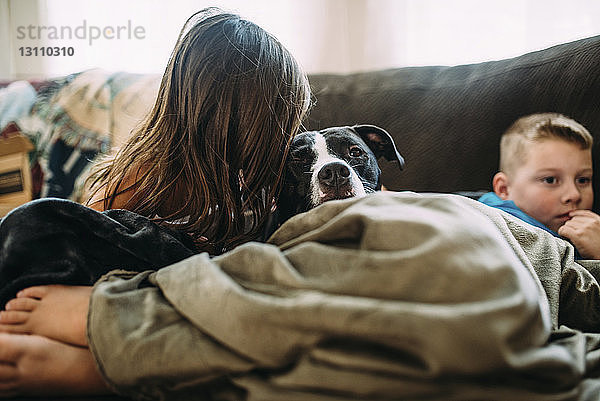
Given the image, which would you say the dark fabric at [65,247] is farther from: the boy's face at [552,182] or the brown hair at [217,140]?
the boy's face at [552,182]

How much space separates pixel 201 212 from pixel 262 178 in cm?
14

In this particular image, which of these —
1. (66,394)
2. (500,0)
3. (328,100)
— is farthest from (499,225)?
(500,0)

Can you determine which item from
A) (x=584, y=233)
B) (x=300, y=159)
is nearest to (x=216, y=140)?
(x=300, y=159)

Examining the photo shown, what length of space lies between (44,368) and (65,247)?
19 cm

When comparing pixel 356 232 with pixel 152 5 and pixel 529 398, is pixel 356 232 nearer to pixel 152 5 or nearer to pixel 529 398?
pixel 529 398

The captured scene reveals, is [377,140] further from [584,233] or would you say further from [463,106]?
[584,233]

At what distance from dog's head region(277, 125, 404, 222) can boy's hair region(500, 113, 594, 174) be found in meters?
0.37

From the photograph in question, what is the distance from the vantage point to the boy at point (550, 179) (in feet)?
4.10

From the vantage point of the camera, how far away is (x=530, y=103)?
4.50 feet

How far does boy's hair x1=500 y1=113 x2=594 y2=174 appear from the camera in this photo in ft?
4.21

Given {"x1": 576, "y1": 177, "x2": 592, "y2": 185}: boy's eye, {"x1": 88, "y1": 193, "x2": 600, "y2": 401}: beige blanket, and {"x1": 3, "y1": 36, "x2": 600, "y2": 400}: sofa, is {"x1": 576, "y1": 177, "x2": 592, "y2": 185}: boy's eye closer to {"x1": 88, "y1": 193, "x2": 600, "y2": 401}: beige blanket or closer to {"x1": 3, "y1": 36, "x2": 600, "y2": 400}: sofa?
{"x1": 3, "y1": 36, "x2": 600, "y2": 400}: sofa

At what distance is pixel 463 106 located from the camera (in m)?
1.47

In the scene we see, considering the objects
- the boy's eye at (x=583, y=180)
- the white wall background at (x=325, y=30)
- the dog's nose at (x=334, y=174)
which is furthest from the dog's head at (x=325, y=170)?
the white wall background at (x=325, y=30)

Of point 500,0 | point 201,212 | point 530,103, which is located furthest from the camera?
point 500,0
